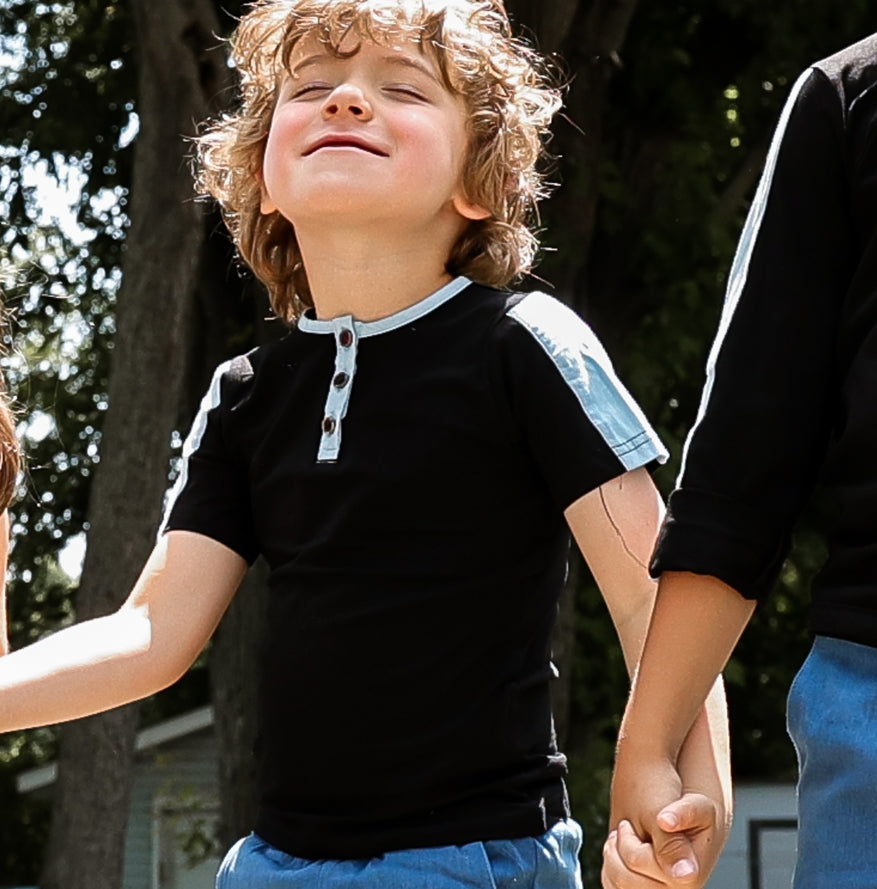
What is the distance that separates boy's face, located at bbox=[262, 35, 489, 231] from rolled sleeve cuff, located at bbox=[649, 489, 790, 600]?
0.89m

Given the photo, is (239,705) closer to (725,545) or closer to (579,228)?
(579,228)

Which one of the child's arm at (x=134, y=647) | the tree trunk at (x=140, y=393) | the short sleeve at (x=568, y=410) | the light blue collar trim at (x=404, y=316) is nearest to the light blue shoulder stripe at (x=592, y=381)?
the short sleeve at (x=568, y=410)

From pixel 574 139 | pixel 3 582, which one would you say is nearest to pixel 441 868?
pixel 3 582

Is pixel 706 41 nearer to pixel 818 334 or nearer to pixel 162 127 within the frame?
pixel 162 127

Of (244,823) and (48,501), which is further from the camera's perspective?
(48,501)

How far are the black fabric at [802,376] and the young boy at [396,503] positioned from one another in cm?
34

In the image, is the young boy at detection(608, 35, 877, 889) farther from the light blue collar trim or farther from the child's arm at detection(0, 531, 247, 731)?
the child's arm at detection(0, 531, 247, 731)

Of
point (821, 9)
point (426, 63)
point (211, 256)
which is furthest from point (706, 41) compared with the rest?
point (426, 63)

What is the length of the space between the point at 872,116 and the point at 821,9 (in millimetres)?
10461

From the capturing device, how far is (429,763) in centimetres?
251

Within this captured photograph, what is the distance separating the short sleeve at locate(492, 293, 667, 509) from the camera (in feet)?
8.27

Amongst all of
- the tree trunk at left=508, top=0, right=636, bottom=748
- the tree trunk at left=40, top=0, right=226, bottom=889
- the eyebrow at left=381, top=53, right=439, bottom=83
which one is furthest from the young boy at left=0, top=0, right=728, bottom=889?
the tree trunk at left=508, top=0, right=636, bottom=748

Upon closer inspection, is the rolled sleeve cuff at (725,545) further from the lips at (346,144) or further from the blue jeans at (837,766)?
the lips at (346,144)

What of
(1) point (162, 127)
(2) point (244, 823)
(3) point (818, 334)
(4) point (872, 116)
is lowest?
(2) point (244, 823)
